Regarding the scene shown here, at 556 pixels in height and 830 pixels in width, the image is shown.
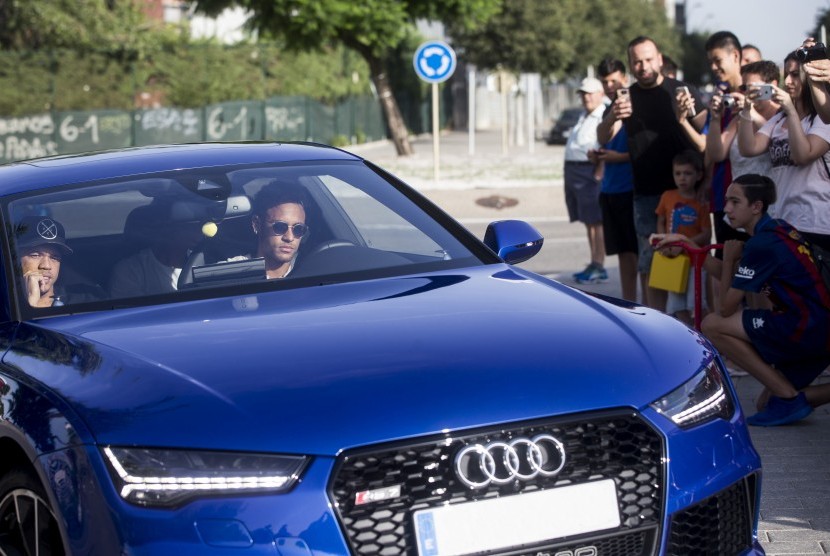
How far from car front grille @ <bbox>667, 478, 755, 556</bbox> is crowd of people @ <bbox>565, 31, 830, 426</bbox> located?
3038mm

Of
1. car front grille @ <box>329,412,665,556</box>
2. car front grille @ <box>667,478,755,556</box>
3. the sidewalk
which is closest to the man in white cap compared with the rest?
the sidewalk

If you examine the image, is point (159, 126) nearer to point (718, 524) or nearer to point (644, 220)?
point (644, 220)

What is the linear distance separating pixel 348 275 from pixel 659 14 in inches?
3188

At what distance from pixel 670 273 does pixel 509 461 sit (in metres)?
5.08

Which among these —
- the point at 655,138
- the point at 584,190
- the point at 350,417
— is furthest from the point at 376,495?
the point at 584,190

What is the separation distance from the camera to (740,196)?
273 inches

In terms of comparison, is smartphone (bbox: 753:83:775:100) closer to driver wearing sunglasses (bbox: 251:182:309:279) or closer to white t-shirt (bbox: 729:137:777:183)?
white t-shirt (bbox: 729:137:777:183)

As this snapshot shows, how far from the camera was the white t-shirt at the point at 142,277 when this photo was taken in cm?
443

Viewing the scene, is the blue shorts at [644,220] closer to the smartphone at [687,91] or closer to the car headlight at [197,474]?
the smartphone at [687,91]

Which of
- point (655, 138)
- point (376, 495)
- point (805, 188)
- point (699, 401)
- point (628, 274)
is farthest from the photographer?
point (628, 274)

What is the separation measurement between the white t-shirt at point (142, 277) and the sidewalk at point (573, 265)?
88.3 inches

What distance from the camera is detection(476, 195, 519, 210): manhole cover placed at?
20375mm

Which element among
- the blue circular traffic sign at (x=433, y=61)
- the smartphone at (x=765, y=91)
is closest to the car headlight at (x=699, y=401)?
the smartphone at (x=765, y=91)

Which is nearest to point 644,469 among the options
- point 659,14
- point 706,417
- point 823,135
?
point 706,417
